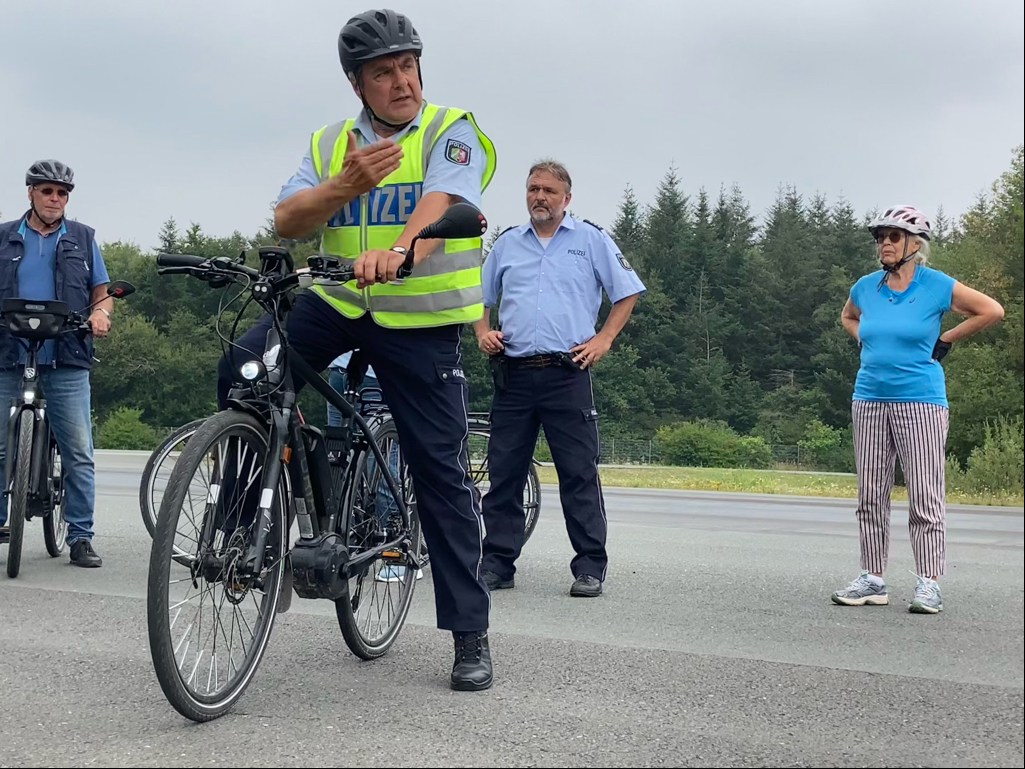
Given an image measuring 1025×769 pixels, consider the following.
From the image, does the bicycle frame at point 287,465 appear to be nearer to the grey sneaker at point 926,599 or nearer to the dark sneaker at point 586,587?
the dark sneaker at point 586,587

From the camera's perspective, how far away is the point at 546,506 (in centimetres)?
1188

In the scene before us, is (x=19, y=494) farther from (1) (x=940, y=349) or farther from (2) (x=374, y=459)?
(1) (x=940, y=349)

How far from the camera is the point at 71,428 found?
6668 millimetres

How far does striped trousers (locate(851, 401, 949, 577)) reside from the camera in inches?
219

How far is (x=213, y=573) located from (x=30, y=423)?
11.7 ft

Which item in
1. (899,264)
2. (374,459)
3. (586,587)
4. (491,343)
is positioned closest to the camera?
(374,459)

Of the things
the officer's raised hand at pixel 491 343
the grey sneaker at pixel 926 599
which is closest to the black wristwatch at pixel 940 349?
the grey sneaker at pixel 926 599

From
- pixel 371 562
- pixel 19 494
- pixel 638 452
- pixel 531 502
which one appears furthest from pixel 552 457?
pixel 638 452

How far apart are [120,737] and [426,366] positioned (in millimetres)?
1433

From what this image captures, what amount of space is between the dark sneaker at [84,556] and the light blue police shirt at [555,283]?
2.68 meters

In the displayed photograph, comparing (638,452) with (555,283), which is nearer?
(555,283)

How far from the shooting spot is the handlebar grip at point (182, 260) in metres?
3.56

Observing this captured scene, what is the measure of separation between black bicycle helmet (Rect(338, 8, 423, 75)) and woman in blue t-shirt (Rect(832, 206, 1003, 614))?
254 cm

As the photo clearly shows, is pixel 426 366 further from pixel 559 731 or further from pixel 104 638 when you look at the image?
pixel 104 638
